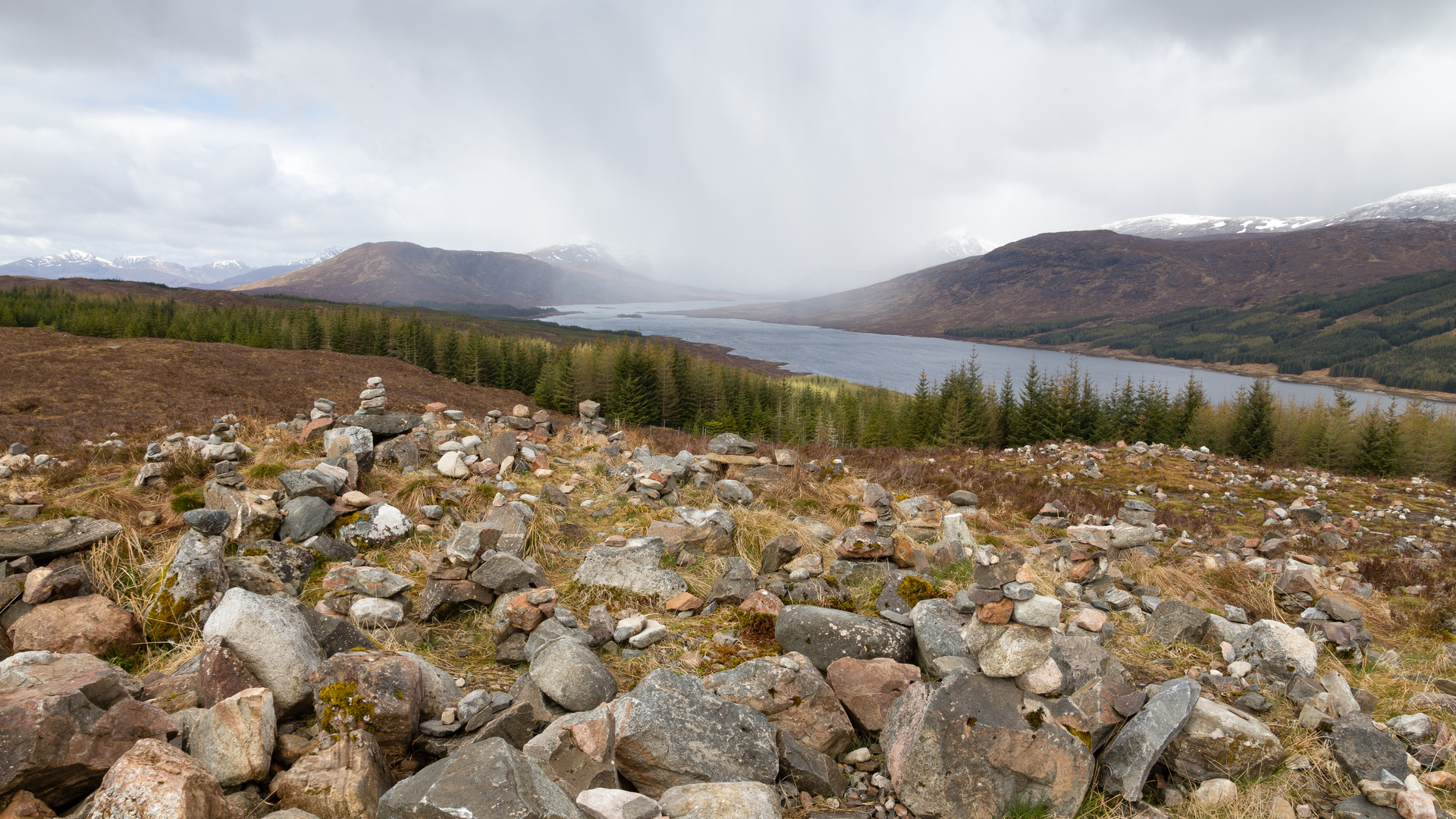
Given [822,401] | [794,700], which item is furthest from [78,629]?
[822,401]

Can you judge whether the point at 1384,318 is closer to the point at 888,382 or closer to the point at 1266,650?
the point at 888,382

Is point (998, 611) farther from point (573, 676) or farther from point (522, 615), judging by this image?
point (522, 615)

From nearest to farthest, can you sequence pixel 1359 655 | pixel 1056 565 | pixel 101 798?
pixel 101 798, pixel 1359 655, pixel 1056 565

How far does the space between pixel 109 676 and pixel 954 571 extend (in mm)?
7565

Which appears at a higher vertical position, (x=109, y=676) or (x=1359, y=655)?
(x=109, y=676)

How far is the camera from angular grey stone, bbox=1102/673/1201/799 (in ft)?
11.9

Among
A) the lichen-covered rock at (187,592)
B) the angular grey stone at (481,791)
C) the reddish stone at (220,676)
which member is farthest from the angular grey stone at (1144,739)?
the lichen-covered rock at (187,592)

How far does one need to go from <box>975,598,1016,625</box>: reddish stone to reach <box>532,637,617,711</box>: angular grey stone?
2.75 m

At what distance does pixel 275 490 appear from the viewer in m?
7.01

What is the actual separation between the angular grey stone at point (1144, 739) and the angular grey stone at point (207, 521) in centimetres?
780

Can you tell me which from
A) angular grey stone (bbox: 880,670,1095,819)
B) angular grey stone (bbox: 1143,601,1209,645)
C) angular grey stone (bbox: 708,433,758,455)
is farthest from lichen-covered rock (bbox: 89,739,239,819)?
angular grey stone (bbox: 708,433,758,455)

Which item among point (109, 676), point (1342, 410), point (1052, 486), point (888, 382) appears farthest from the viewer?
point (888, 382)

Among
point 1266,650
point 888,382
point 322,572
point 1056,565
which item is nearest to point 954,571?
point 1056,565

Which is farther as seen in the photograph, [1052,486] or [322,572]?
[1052,486]
